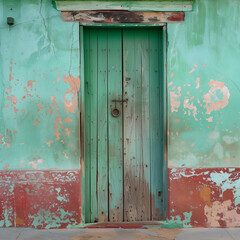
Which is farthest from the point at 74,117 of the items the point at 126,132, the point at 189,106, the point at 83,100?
the point at 189,106

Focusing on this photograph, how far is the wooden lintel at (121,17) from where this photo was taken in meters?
4.02

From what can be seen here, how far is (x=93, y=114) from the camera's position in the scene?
13.9 ft

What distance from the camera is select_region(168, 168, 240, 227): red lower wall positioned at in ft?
13.4

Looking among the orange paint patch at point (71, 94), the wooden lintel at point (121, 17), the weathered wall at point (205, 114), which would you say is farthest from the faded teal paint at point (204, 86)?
the orange paint patch at point (71, 94)

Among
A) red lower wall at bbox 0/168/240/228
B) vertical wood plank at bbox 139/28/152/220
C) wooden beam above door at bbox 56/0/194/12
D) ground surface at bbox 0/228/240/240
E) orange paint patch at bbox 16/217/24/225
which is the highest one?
wooden beam above door at bbox 56/0/194/12

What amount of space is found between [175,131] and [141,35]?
Result: 124 cm

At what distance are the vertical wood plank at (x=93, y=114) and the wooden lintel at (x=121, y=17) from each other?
226mm

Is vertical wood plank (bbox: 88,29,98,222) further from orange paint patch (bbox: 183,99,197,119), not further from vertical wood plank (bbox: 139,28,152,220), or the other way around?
orange paint patch (bbox: 183,99,197,119)

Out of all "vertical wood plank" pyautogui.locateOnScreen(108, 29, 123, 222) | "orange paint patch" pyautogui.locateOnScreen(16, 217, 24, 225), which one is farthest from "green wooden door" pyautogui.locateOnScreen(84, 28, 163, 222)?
"orange paint patch" pyautogui.locateOnScreen(16, 217, 24, 225)

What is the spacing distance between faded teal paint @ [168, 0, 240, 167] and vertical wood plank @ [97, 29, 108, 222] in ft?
2.56

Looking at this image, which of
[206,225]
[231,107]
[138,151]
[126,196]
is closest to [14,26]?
[138,151]

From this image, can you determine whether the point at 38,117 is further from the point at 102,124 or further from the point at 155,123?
the point at 155,123

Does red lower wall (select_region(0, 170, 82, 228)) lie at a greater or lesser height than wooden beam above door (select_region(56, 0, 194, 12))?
lesser

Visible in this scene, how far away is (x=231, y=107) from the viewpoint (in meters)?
4.12
